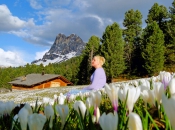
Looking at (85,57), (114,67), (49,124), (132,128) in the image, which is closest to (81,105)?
(49,124)

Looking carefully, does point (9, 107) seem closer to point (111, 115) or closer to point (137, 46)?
point (111, 115)

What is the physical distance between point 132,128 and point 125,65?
56456mm

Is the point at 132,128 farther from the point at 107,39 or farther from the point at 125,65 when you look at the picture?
the point at 125,65

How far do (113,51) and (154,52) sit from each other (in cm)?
975

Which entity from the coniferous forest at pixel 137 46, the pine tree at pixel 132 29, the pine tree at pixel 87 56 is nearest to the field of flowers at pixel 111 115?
the coniferous forest at pixel 137 46

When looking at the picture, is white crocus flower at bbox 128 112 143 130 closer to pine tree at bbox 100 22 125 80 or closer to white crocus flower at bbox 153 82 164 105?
white crocus flower at bbox 153 82 164 105

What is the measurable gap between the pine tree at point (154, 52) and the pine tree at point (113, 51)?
21.5 ft

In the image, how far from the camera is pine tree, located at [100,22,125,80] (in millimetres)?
51188

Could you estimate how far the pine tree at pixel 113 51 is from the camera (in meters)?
51.2

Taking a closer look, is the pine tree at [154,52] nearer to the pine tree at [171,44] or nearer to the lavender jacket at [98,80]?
the pine tree at [171,44]

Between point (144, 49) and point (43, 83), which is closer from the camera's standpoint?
point (144, 49)

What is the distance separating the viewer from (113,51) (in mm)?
52375

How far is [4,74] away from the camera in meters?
113

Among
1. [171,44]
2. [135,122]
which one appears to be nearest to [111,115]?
[135,122]
